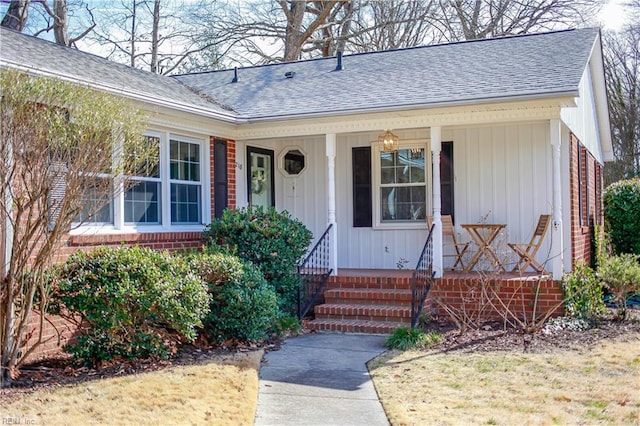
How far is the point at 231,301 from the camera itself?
695 centimetres

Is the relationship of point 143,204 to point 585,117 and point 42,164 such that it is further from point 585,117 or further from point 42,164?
point 585,117

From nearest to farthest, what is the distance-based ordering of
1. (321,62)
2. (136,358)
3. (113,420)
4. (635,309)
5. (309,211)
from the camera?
(113,420), (136,358), (635,309), (309,211), (321,62)

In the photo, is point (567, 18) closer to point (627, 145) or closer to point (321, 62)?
point (627, 145)

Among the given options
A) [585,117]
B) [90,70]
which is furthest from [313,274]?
[585,117]

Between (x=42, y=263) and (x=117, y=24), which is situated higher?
(x=117, y=24)

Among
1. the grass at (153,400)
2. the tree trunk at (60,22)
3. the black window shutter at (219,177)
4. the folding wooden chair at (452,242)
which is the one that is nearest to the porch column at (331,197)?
the folding wooden chair at (452,242)

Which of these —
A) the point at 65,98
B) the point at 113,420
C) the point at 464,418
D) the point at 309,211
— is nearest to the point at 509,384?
the point at 464,418

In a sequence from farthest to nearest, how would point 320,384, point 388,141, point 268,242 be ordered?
point 388,141
point 268,242
point 320,384

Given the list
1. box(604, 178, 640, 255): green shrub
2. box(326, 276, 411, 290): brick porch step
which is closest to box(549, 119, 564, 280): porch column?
box(326, 276, 411, 290): brick porch step

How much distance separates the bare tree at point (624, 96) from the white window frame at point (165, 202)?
1891 centimetres

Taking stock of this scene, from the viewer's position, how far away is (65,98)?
551 centimetres

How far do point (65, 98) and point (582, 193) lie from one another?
9002 millimetres

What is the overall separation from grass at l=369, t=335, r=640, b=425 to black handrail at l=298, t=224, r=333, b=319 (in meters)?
2.12

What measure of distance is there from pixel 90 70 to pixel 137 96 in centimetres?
144
